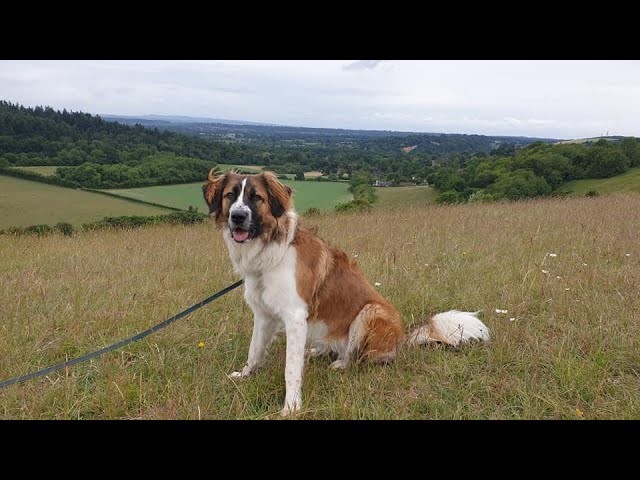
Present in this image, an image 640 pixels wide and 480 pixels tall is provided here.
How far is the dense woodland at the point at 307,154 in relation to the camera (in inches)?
603

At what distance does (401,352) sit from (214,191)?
1.99 metres

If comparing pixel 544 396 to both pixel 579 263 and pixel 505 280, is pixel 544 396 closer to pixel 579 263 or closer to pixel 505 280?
pixel 505 280

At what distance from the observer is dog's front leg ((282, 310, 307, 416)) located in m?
3.23

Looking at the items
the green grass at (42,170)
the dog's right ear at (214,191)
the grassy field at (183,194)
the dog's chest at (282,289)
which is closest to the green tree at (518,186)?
the grassy field at (183,194)

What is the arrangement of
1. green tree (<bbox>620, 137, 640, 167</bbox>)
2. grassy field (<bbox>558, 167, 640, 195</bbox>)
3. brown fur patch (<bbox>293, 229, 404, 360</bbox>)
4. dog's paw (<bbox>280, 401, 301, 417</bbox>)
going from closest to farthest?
dog's paw (<bbox>280, 401, 301, 417</bbox>)
brown fur patch (<bbox>293, 229, 404, 360</bbox>)
grassy field (<bbox>558, 167, 640, 195</bbox>)
green tree (<bbox>620, 137, 640, 167</bbox>)

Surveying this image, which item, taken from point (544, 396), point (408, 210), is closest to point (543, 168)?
point (408, 210)

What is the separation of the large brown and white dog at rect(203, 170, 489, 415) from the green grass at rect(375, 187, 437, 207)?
1031cm

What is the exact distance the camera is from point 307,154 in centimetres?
1359

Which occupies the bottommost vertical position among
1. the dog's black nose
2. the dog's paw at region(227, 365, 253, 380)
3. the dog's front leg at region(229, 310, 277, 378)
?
the dog's paw at region(227, 365, 253, 380)

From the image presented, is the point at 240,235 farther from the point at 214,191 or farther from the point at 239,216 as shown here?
the point at 214,191

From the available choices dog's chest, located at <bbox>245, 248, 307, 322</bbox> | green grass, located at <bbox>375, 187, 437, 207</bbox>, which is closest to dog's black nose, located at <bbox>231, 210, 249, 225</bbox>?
dog's chest, located at <bbox>245, 248, 307, 322</bbox>

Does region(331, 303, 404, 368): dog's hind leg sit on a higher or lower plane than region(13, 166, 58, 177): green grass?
lower

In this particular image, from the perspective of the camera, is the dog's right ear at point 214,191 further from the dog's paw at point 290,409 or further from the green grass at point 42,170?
the green grass at point 42,170

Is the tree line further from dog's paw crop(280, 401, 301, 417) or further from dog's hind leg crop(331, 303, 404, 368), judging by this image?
dog's paw crop(280, 401, 301, 417)
